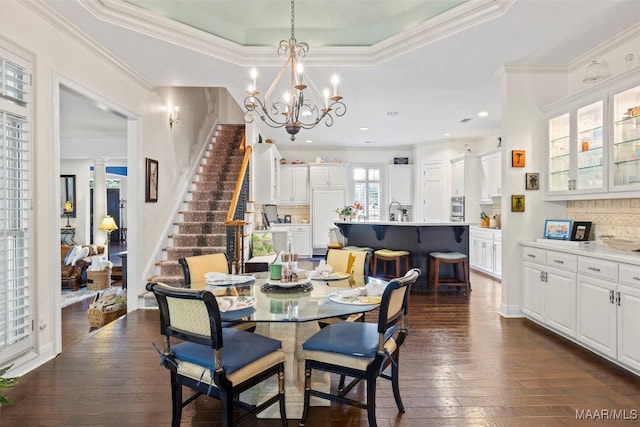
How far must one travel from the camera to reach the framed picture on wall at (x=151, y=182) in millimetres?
4977

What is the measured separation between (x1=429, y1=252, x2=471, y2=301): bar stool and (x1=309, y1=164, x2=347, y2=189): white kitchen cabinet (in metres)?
4.04

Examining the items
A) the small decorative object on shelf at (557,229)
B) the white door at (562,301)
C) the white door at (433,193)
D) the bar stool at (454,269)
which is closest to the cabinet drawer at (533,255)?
the white door at (562,301)

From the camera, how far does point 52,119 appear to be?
3211 millimetres

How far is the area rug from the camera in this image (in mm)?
5648

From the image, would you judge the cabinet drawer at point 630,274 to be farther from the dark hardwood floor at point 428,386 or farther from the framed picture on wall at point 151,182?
the framed picture on wall at point 151,182

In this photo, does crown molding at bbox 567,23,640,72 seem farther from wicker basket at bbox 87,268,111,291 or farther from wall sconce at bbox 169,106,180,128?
wicker basket at bbox 87,268,111,291

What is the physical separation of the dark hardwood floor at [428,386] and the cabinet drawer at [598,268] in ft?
2.44

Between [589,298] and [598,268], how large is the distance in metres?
0.30

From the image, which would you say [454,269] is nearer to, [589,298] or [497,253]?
[497,253]

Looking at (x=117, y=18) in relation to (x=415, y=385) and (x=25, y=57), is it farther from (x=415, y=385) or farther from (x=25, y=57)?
(x=415, y=385)

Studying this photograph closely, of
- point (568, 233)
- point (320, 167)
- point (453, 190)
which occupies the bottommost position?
point (568, 233)

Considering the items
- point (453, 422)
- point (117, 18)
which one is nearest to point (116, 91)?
point (117, 18)

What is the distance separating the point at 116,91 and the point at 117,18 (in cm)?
111

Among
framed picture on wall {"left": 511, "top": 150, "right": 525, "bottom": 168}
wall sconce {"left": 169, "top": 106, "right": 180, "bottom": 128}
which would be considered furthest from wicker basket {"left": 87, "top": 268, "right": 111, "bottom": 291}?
framed picture on wall {"left": 511, "top": 150, "right": 525, "bottom": 168}
